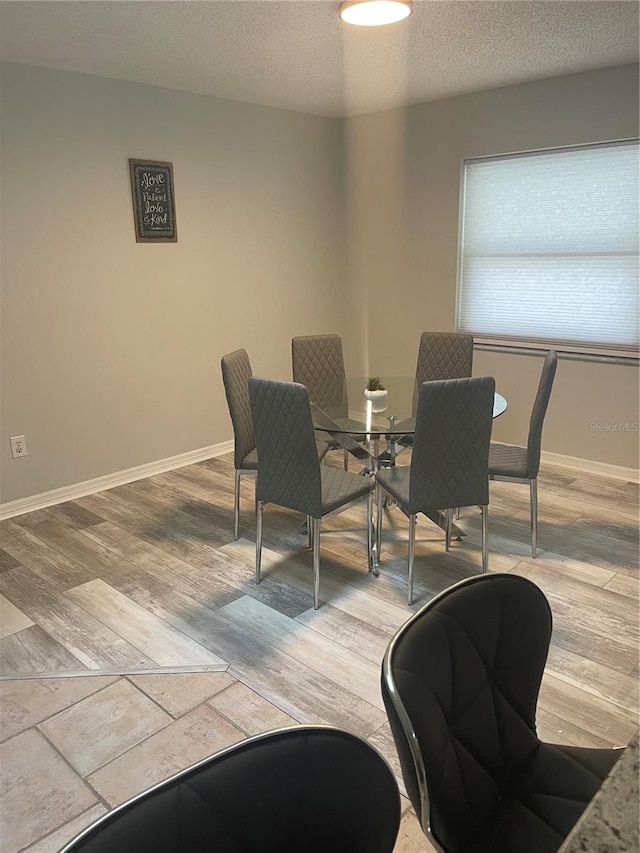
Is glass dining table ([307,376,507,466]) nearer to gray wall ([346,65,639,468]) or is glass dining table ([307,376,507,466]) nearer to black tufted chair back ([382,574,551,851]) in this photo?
gray wall ([346,65,639,468])

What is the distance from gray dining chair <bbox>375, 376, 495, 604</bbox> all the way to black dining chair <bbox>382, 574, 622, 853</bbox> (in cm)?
130

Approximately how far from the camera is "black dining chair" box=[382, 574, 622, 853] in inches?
38.0

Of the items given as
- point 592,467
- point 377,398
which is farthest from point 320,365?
point 592,467

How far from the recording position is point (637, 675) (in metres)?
2.21

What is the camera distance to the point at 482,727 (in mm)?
1098

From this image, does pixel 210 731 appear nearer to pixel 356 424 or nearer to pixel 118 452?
pixel 356 424

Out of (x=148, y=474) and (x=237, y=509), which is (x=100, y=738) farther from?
(x=148, y=474)

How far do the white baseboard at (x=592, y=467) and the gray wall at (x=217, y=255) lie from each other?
54 millimetres

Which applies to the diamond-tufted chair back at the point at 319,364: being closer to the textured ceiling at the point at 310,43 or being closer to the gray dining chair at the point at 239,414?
the gray dining chair at the point at 239,414

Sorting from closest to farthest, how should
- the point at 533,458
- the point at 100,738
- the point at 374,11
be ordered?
the point at 100,738 < the point at 374,11 < the point at 533,458

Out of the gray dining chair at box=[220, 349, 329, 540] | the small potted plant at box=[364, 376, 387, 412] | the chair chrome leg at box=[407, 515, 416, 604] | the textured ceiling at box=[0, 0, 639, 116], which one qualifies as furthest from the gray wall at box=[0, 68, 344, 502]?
the chair chrome leg at box=[407, 515, 416, 604]

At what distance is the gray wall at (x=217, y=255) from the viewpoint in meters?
3.52

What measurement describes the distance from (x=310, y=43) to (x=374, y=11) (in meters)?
0.61

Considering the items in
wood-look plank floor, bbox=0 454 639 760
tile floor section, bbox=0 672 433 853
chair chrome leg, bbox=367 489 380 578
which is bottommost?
tile floor section, bbox=0 672 433 853
